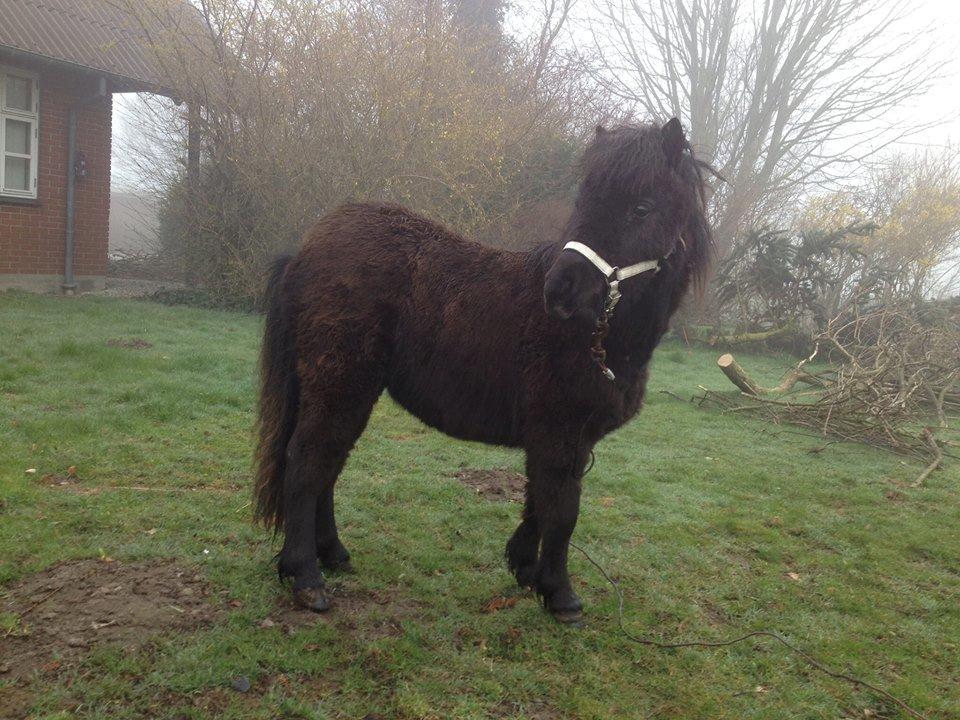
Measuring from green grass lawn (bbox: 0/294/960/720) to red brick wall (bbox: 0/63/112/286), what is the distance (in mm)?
5446

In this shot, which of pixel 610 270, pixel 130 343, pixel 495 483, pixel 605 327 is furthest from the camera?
pixel 130 343

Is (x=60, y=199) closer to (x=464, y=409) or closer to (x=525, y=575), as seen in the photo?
(x=464, y=409)

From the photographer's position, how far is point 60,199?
11727 mm

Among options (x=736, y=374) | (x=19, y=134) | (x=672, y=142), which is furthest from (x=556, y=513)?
(x=19, y=134)

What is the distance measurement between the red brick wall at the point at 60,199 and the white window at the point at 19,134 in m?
0.12

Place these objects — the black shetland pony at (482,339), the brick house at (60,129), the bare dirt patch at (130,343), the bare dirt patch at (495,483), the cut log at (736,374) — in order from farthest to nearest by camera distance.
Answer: the brick house at (60,129)
the cut log at (736,374)
the bare dirt patch at (130,343)
the bare dirt patch at (495,483)
the black shetland pony at (482,339)

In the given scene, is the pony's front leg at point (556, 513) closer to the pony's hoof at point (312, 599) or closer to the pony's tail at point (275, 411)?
the pony's hoof at point (312, 599)

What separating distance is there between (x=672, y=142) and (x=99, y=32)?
12744 millimetres

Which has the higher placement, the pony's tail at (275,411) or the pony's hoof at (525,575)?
the pony's tail at (275,411)

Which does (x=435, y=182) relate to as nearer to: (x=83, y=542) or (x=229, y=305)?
(x=229, y=305)

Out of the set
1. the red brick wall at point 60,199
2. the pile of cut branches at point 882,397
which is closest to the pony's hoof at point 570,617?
the pile of cut branches at point 882,397

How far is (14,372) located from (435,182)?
6893 mm

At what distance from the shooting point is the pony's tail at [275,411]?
334 centimetres

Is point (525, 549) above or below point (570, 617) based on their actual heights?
above
